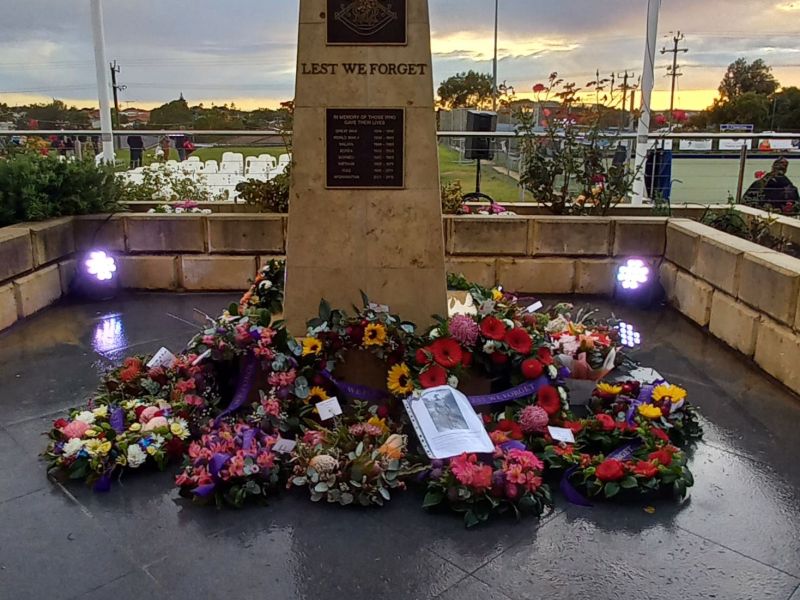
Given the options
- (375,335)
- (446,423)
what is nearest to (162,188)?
(375,335)

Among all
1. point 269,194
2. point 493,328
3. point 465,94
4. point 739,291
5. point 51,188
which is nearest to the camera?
point 493,328

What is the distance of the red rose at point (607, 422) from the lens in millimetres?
3328

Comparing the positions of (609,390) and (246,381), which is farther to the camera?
(609,390)

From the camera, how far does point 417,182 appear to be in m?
3.71

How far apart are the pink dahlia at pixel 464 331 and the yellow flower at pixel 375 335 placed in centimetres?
35

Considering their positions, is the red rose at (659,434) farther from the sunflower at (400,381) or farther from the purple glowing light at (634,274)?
the purple glowing light at (634,274)

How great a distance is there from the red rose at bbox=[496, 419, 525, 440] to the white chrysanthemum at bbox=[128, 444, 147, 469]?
1.62 m

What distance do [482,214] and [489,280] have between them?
2.17 feet

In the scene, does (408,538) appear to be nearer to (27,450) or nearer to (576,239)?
(27,450)

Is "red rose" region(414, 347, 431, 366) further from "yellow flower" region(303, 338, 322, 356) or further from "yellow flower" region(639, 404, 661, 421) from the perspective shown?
"yellow flower" region(639, 404, 661, 421)

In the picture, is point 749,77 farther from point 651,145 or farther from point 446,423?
point 446,423

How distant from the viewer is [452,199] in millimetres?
6660

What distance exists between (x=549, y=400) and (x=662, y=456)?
2.05 feet

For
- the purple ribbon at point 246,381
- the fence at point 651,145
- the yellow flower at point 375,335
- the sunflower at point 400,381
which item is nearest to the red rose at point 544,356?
the sunflower at point 400,381
